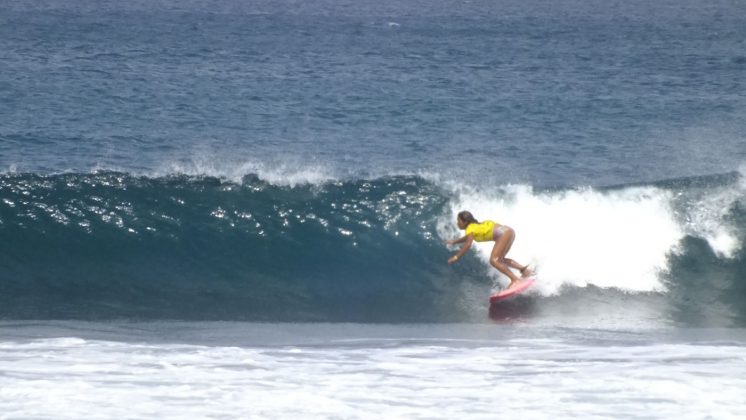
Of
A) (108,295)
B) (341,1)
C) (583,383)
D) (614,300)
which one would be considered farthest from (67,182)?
(341,1)

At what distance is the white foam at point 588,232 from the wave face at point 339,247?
0.03 meters

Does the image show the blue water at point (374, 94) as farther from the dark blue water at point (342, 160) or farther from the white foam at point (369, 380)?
the white foam at point (369, 380)

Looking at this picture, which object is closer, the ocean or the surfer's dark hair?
the ocean

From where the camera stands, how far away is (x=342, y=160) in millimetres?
22297

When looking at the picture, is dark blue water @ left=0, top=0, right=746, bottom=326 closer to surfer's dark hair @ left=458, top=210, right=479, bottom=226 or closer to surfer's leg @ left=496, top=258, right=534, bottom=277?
surfer's leg @ left=496, top=258, right=534, bottom=277

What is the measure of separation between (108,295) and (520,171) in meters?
10.1

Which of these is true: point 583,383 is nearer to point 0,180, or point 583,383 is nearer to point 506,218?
point 506,218

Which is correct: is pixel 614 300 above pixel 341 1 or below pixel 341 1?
below

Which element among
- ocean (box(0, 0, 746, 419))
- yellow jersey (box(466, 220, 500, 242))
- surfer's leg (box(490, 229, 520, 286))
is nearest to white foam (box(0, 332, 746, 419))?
ocean (box(0, 0, 746, 419))

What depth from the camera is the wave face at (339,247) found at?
44.5 ft

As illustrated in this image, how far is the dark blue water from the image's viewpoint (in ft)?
46.4

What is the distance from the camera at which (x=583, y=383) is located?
32.7 ft

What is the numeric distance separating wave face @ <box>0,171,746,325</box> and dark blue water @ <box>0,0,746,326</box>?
0.04 metres

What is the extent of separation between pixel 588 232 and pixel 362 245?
3.40 m
